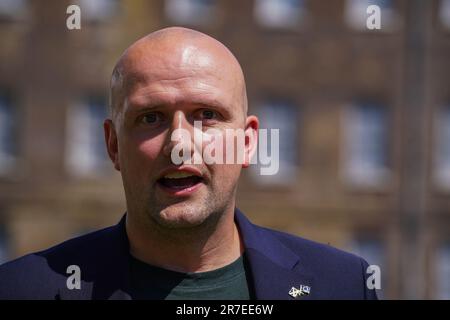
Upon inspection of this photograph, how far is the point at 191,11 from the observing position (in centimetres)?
2545

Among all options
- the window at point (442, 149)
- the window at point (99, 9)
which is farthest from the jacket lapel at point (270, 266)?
the window at point (442, 149)

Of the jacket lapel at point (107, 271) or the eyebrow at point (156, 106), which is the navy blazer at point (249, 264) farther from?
the eyebrow at point (156, 106)

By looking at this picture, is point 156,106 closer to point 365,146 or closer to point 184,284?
point 184,284

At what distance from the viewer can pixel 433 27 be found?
2464 centimetres

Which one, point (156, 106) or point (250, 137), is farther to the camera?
point (250, 137)

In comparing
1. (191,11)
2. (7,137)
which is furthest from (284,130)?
(7,137)

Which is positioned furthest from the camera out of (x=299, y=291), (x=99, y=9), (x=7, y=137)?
(x=7, y=137)

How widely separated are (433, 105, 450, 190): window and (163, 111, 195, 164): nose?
863 inches

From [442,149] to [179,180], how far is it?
22.4 metres

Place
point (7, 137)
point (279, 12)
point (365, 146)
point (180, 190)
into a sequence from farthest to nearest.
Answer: point (279, 12) → point (365, 146) → point (7, 137) → point (180, 190)

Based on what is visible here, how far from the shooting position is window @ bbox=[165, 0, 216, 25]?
25.2m

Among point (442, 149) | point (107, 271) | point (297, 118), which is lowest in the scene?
point (442, 149)

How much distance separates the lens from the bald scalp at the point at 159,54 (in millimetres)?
3527

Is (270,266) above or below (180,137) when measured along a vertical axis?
below
